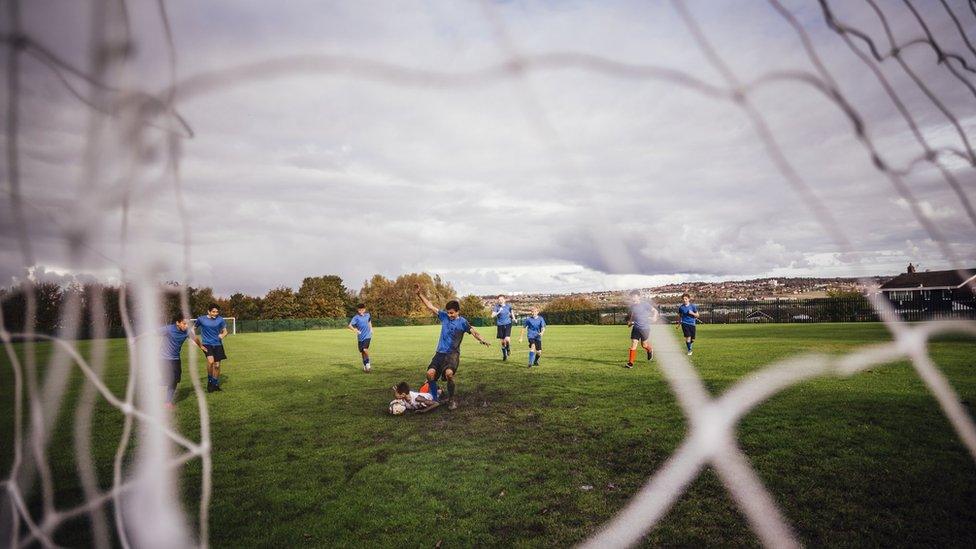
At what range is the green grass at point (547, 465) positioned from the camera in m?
3.24

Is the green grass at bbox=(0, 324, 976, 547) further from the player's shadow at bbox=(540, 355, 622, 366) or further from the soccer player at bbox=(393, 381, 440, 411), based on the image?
the player's shadow at bbox=(540, 355, 622, 366)

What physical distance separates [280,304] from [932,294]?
3197 inches

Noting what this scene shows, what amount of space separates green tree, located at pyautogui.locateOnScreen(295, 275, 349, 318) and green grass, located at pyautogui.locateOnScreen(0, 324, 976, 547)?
72.8 metres

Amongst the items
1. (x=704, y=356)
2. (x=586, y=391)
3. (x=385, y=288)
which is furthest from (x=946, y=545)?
(x=385, y=288)

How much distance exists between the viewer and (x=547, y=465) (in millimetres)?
4527

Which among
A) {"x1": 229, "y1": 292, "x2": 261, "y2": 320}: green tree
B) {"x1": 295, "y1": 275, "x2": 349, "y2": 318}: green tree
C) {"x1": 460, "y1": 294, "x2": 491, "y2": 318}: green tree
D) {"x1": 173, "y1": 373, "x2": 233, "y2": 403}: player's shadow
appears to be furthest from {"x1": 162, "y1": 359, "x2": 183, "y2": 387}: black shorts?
{"x1": 229, "y1": 292, "x2": 261, "y2": 320}: green tree

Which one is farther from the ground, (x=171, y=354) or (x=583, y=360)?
(x=171, y=354)

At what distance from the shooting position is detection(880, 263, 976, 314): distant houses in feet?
80.7

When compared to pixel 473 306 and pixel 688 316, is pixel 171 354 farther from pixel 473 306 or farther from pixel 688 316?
pixel 473 306

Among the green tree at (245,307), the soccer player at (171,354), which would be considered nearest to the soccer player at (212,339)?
the soccer player at (171,354)

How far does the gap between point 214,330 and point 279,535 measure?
7268 millimetres

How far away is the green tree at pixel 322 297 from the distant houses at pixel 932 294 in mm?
71936

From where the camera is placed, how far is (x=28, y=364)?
5.69 feet

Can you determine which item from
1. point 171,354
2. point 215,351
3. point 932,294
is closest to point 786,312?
point 932,294
